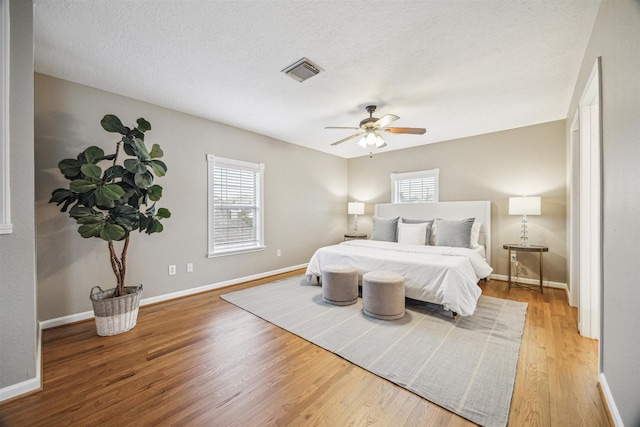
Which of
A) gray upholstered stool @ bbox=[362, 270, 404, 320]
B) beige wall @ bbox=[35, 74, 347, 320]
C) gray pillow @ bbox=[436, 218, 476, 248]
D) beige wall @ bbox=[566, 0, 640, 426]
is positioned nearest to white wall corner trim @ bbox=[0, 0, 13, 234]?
beige wall @ bbox=[35, 74, 347, 320]

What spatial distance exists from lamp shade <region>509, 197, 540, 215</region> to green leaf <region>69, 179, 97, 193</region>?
5140 millimetres

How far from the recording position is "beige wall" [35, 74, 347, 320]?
Answer: 2559mm

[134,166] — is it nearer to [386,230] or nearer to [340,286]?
[340,286]

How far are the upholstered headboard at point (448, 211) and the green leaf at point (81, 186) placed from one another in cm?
475

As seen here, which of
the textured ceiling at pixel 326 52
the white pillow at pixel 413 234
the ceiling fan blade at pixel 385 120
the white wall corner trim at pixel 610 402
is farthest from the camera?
the white pillow at pixel 413 234

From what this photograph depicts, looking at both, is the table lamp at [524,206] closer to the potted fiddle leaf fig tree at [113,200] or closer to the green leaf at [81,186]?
the potted fiddle leaf fig tree at [113,200]

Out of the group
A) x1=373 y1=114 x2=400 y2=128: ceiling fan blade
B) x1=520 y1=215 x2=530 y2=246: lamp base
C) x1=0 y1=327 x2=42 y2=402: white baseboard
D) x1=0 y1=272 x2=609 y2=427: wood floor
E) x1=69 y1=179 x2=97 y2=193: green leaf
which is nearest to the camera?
x1=0 y1=272 x2=609 y2=427: wood floor

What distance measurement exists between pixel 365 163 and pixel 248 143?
2946 mm

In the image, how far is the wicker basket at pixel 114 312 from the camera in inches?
93.8

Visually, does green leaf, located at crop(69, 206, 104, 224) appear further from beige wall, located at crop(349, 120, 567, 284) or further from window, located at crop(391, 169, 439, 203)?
beige wall, located at crop(349, 120, 567, 284)

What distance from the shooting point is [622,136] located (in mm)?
1278

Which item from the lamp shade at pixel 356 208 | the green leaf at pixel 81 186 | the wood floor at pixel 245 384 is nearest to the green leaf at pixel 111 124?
the green leaf at pixel 81 186

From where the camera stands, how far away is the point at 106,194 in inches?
86.9

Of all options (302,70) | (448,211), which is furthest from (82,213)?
(448,211)
